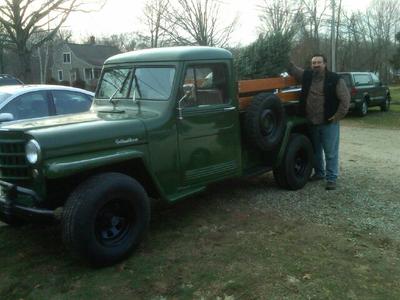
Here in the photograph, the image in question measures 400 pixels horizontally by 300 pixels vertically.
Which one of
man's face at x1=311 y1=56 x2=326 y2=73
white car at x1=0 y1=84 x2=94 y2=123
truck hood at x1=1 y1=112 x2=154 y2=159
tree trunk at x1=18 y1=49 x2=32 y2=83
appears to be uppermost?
tree trunk at x1=18 y1=49 x2=32 y2=83

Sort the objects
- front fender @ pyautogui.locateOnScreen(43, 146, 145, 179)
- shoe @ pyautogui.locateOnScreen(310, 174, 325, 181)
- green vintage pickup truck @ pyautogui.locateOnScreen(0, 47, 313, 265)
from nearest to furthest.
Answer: front fender @ pyautogui.locateOnScreen(43, 146, 145, 179) → green vintage pickup truck @ pyautogui.locateOnScreen(0, 47, 313, 265) → shoe @ pyautogui.locateOnScreen(310, 174, 325, 181)

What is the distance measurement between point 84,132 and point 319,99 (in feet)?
12.3

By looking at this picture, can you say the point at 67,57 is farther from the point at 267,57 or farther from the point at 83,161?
the point at 83,161

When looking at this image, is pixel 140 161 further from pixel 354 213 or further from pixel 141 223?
pixel 354 213

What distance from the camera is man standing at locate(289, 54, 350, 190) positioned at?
663 centimetres

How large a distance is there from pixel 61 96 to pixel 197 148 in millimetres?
3356

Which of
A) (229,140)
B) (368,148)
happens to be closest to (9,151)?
(229,140)

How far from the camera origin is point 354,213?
574 centimetres

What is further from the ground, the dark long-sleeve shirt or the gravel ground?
the dark long-sleeve shirt

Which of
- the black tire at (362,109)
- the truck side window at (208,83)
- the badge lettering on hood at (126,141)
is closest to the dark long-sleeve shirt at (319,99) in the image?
the truck side window at (208,83)

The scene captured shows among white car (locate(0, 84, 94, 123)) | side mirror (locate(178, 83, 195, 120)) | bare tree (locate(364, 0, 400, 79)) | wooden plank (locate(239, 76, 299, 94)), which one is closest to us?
side mirror (locate(178, 83, 195, 120))

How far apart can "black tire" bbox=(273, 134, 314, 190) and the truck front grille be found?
11.5 ft

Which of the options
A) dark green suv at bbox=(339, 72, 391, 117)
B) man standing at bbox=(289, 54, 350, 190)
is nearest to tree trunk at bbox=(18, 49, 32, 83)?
dark green suv at bbox=(339, 72, 391, 117)

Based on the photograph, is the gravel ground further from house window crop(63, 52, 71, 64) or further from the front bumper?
house window crop(63, 52, 71, 64)
